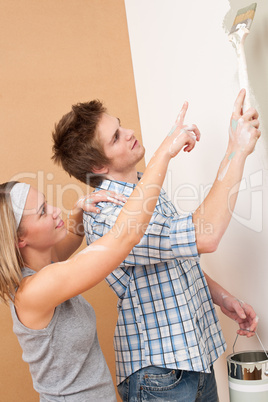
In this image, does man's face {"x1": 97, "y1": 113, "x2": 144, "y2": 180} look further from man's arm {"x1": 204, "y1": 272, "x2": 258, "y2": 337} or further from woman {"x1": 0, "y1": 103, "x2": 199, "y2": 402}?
man's arm {"x1": 204, "y1": 272, "x2": 258, "y2": 337}

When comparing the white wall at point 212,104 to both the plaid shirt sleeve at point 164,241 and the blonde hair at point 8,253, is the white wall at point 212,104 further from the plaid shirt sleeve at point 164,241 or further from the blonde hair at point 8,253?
the blonde hair at point 8,253

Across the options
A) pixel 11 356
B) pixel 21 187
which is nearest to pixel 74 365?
pixel 21 187

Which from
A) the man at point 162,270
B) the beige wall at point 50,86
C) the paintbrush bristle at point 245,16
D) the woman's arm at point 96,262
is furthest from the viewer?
the beige wall at point 50,86

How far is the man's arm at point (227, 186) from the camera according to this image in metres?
1.26

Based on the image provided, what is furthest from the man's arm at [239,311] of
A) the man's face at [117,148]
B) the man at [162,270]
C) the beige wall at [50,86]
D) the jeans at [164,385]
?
the beige wall at [50,86]

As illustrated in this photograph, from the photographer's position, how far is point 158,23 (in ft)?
6.98

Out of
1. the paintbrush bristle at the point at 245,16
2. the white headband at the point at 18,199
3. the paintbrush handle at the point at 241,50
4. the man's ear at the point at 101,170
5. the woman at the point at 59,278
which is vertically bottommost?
the woman at the point at 59,278

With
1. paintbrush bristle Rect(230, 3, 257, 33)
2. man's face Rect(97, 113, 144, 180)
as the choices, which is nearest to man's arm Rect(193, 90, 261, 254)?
paintbrush bristle Rect(230, 3, 257, 33)

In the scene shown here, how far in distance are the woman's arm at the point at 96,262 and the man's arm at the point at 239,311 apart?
557 millimetres

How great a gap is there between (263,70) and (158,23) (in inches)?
29.9

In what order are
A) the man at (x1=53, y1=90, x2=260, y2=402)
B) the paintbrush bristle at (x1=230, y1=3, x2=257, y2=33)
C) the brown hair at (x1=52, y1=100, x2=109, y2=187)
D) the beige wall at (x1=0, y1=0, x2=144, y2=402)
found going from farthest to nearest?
1. the beige wall at (x1=0, y1=0, x2=144, y2=402)
2. the brown hair at (x1=52, y1=100, x2=109, y2=187)
3. the paintbrush bristle at (x1=230, y1=3, x2=257, y2=33)
4. the man at (x1=53, y1=90, x2=260, y2=402)

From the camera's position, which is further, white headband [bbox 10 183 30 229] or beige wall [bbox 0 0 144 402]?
beige wall [bbox 0 0 144 402]

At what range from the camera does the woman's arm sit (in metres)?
1.19

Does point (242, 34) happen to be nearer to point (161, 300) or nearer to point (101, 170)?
point (101, 170)
